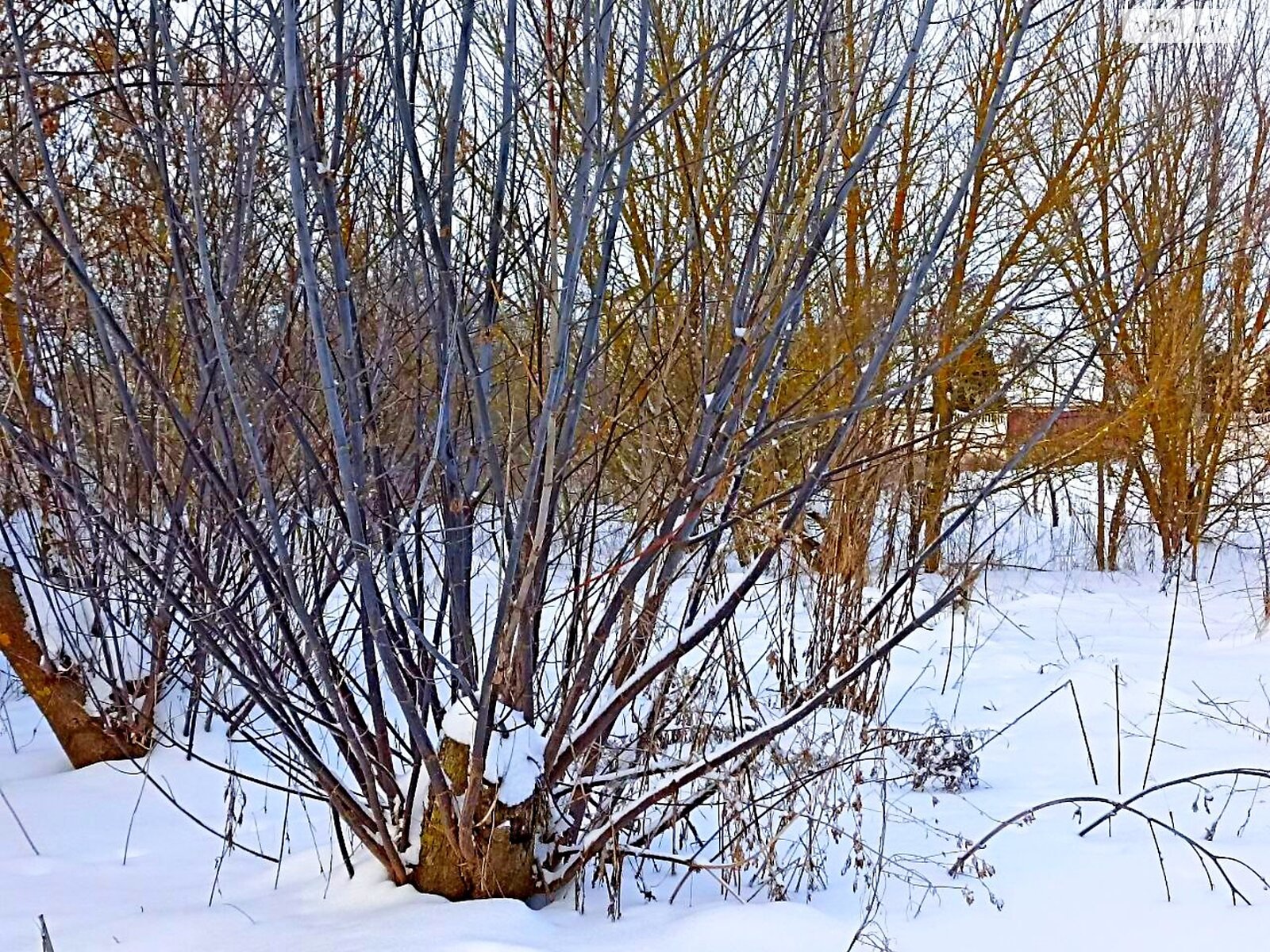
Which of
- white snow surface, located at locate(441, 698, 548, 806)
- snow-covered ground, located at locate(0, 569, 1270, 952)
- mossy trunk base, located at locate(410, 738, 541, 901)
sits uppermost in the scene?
white snow surface, located at locate(441, 698, 548, 806)

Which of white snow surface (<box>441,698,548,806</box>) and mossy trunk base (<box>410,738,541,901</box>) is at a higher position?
white snow surface (<box>441,698,548,806</box>)

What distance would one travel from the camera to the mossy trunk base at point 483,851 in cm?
196

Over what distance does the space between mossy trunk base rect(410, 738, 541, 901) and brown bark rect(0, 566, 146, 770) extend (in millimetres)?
1535

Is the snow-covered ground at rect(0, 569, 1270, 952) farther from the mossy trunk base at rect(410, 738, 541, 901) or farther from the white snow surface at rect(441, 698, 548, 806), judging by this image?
the white snow surface at rect(441, 698, 548, 806)

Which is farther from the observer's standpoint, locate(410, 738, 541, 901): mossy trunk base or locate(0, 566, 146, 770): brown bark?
locate(0, 566, 146, 770): brown bark

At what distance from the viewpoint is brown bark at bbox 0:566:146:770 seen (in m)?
3.09

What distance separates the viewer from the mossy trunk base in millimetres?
1956

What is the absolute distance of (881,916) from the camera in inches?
79.7

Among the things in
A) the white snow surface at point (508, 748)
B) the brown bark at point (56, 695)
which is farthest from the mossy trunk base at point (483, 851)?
the brown bark at point (56, 695)

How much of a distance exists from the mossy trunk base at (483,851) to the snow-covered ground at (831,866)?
50 millimetres

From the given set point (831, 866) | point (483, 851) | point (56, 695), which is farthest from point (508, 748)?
point (56, 695)

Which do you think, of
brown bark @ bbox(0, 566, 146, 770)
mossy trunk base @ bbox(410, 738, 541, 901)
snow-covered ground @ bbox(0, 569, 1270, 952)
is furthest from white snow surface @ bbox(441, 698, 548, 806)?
brown bark @ bbox(0, 566, 146, 770)

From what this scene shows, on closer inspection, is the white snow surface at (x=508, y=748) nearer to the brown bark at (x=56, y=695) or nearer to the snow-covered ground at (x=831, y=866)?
the snow-covered ground at (x=831, y=866)

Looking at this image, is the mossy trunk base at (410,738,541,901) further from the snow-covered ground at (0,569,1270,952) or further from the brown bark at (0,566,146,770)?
the brown bark at (0,566,146,770)
